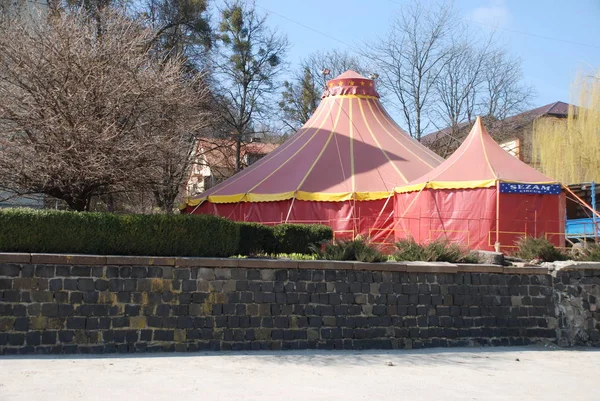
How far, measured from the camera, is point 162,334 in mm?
8969

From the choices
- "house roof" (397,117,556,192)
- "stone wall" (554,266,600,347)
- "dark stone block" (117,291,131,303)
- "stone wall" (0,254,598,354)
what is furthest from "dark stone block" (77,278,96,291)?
"house roof" (397,117,556,192)

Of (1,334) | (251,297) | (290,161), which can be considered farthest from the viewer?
(290,161)

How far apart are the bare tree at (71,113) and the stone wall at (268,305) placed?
8.18ft

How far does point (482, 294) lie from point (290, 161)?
9700 millimetres

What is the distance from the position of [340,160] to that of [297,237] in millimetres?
7107

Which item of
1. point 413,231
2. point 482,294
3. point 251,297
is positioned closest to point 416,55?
point 413,231

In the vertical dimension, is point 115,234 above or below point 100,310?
above

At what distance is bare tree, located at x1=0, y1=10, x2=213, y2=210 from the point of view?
423 inches

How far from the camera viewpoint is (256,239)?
11.9 m

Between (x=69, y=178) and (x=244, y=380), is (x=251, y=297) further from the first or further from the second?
(x=69, y=178)

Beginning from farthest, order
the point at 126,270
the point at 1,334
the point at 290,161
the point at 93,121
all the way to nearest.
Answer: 1. the point at 290,161
2. the point at 93,121
3. the point at 126,270
4. the point at 1,334

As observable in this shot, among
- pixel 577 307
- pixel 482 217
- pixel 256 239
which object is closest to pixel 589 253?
pixel 577 307

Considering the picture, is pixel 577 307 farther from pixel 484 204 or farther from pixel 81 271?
pixel 81 271

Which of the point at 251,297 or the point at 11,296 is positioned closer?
the point at 11,296
